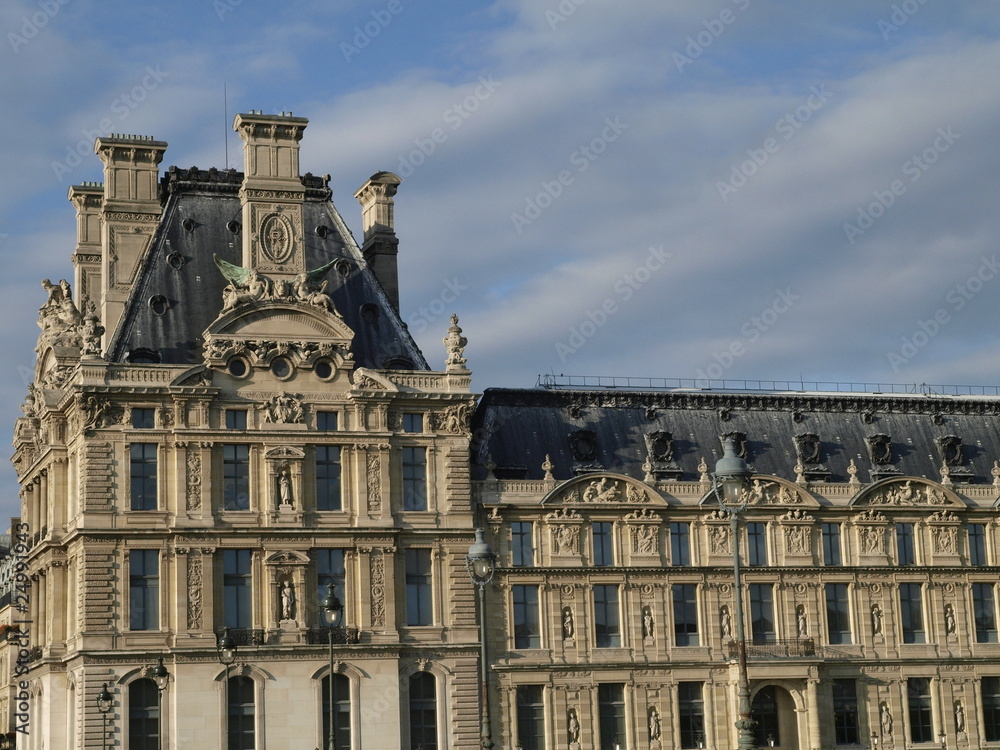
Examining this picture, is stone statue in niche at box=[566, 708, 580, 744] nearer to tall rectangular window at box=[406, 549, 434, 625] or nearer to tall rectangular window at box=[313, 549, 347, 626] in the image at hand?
tall rectangular window at box=[406, 549, 434, 625]

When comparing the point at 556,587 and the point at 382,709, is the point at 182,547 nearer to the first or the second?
the point at 382,709

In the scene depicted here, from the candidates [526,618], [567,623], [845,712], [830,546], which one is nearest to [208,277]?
[526,618]

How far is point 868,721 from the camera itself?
75.8 m

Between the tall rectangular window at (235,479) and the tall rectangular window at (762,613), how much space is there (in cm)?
2139

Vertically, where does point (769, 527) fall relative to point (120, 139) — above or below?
below

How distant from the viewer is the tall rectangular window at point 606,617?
7400 cm

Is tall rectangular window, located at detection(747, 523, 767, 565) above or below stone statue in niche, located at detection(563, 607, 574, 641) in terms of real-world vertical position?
above

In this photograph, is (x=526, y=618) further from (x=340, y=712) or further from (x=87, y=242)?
(x=87, y=242)

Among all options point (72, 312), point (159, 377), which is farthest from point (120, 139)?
point (159, 377)

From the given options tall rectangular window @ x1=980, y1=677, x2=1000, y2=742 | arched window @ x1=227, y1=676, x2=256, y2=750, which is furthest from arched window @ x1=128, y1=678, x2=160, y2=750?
tall rectangular window @ x1=980, y1=677, x2=1000, y2=742

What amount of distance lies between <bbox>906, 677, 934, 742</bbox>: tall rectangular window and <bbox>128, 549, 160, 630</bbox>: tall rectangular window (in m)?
31.6

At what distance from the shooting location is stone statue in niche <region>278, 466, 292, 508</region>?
229ft

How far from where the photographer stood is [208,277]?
243ft

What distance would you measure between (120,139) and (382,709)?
26.3 metres
